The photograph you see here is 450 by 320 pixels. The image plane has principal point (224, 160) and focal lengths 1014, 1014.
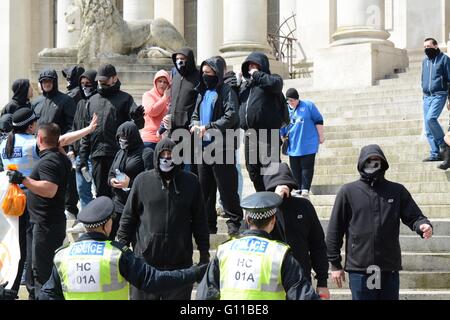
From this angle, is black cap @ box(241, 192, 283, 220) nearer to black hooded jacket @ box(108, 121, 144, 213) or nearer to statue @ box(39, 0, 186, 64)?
black hooded jacket @ box(108, 121, 144, 213)

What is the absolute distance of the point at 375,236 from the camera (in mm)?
7363

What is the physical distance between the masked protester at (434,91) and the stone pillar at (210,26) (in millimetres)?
14040

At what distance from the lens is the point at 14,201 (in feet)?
27.7

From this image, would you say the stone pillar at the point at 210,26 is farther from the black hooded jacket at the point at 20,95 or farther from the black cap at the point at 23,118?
the black cap at the point at 23,118

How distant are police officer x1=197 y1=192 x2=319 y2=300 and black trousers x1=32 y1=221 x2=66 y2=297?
280 centimetres

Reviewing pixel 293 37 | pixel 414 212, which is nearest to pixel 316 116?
pixel 414 212

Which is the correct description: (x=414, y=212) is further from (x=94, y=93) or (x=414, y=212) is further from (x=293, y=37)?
(x=293, y=37)

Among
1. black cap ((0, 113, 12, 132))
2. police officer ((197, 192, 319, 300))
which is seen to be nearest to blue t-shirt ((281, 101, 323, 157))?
black cap ((0, 113, 12, 132))

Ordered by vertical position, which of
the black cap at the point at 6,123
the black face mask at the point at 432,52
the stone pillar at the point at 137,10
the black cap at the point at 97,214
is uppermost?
the stone pillar at the point at 137,10

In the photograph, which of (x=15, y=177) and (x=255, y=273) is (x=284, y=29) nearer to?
(x=15, y=177)

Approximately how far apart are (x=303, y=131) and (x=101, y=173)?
8.24 ft

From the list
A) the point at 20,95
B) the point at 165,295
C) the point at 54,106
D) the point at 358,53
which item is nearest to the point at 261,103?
the point at 54,106

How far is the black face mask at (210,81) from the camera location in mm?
10086

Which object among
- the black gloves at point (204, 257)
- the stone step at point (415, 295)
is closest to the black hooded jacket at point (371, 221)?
the black gloves at point (204, 257)
